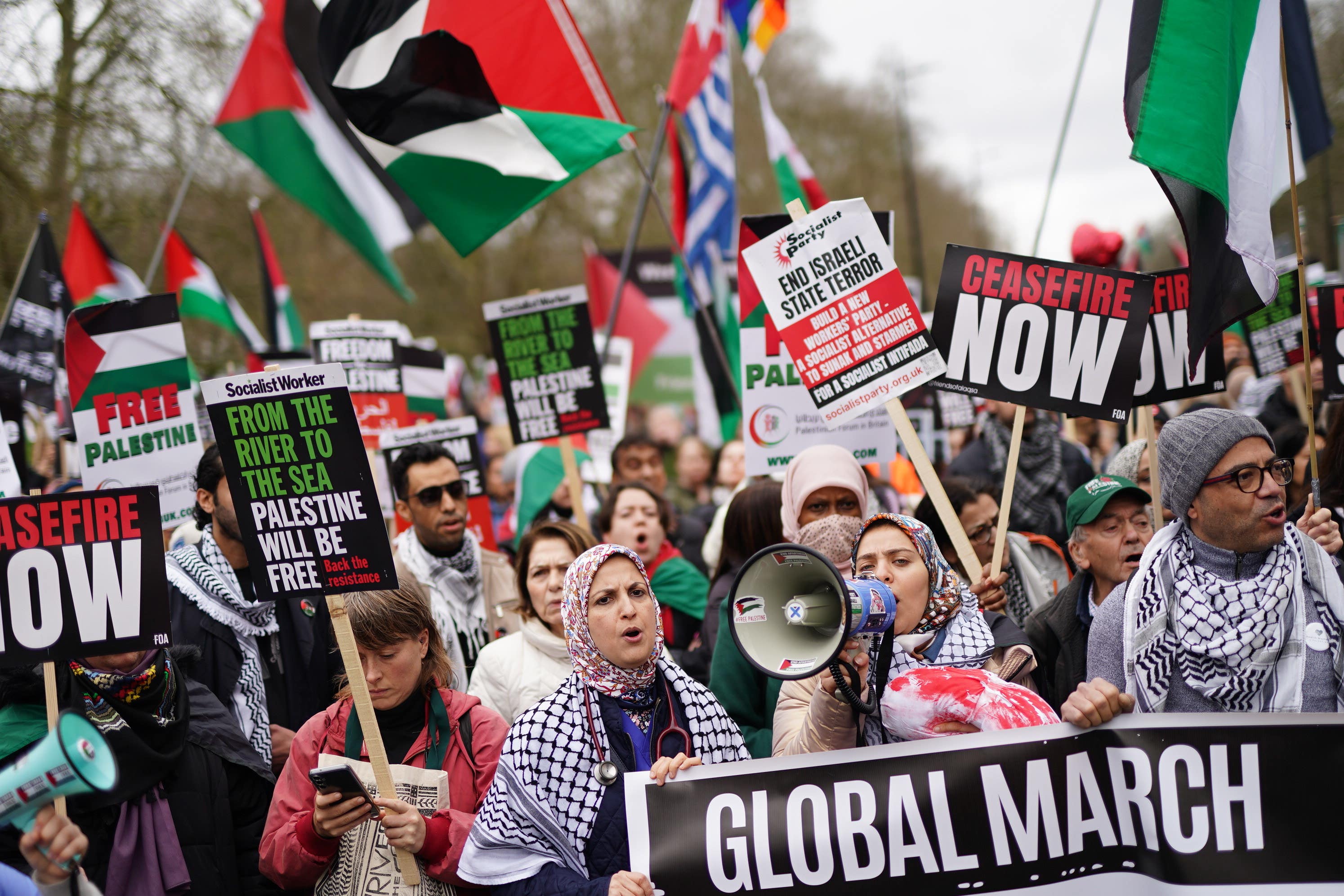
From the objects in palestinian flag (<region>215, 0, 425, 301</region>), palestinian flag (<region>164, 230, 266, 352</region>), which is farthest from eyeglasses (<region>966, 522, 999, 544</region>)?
palestinian flag (<region>164, 230, 266, 352</region>)

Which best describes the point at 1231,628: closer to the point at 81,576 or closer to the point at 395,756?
the point at 395,756

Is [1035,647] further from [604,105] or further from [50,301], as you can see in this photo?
[50,301]

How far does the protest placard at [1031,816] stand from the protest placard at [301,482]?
0.96 metres

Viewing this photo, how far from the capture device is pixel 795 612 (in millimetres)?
2656

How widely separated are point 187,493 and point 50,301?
2.31m

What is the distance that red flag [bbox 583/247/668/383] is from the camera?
14695 mm

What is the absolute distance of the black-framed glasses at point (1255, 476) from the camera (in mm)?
2906

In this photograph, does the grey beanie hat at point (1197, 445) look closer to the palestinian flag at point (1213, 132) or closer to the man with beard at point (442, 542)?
the palestinian flag at point (1213, 132)

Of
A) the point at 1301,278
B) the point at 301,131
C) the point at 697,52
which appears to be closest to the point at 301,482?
the point at 1301,278

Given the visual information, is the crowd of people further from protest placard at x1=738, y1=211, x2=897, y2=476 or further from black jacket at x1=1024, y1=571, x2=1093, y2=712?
protest placard at x1=738, y1=211, x2=897, y2=476

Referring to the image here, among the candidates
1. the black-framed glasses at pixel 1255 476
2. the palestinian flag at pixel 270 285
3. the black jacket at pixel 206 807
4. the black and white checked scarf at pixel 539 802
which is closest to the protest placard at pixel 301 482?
the black jacket at pixel 206 807

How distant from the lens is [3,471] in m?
3.93

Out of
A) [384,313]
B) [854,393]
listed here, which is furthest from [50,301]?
[384,313]

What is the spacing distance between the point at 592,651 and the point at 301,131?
5.61 meters
